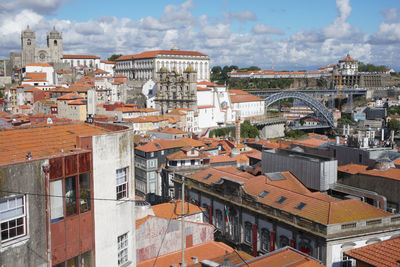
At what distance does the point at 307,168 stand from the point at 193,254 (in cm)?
1002

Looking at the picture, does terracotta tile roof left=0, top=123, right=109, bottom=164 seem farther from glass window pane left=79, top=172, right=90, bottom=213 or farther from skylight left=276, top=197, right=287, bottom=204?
skylight left=276, top=197, right=287, bottom=204

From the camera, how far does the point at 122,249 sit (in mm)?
10000

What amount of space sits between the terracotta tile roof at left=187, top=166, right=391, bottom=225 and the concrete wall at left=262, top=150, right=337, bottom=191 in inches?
22.5

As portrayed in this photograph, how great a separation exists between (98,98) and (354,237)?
66293 millimetres

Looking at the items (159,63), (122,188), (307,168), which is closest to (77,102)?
(159,63)

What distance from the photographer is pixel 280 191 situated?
22.1 meters

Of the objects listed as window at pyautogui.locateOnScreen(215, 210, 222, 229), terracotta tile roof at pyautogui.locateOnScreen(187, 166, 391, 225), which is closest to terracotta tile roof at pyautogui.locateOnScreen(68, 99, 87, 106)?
terracotta tile roof at pyautogui.locateOnScreen(187, 166, 391, 225)

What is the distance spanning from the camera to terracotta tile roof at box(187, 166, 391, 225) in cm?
1862

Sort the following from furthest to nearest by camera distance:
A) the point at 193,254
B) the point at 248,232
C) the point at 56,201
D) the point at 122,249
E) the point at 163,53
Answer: the point at 163,53
the point at 248,232
the point at 193,254
the point at 122,249
the point at 56,201

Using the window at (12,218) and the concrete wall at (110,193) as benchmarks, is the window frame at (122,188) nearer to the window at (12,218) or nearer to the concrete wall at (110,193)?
the concrete wall at (110,193)

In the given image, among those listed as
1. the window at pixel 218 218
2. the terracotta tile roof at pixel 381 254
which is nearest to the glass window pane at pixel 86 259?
the terracotta tile roof at pixel 381 254

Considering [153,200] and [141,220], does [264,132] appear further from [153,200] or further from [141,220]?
[141,220]

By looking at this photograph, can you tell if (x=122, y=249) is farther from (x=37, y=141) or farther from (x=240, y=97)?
(x=240, y=97)

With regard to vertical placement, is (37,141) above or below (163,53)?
below
